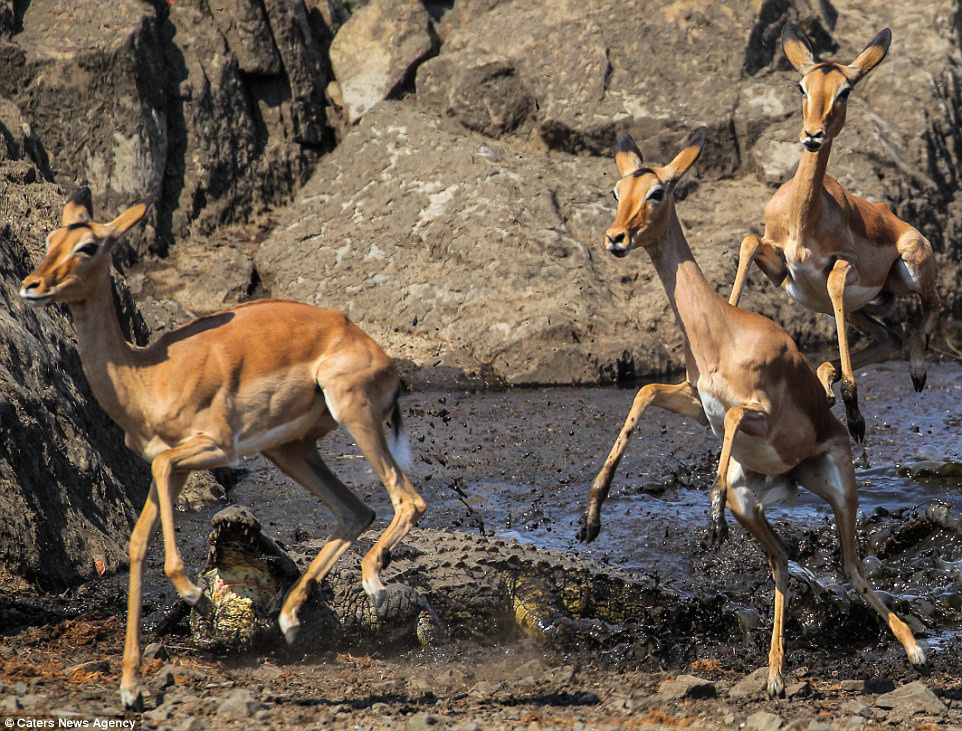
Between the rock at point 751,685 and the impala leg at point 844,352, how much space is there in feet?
7.54

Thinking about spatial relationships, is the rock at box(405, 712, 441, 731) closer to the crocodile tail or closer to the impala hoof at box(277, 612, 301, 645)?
the impala hoof at box(277, 612, 301, 645)

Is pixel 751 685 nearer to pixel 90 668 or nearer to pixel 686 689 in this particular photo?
pixel 686 689

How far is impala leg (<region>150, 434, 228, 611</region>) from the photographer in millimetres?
6449

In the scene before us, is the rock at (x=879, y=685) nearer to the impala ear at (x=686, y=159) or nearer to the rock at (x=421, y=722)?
the rock at (x=421, y=722)

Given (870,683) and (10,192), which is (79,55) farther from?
(870,683)

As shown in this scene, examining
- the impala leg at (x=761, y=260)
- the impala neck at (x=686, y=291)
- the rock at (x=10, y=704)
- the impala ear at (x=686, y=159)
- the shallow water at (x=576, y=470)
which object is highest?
the impala ear at (x=686, y=159)

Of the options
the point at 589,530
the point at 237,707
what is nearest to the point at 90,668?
the point at 237,707

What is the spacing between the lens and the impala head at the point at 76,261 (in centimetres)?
643

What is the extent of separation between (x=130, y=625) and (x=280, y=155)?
10.8 m

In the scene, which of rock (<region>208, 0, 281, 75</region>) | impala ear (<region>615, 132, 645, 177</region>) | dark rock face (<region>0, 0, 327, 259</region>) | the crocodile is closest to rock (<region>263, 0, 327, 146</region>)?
dark rock face (<region>0, 0, 327, 259</region>)

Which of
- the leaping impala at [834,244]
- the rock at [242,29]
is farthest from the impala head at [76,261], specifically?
the rock at [242,29]

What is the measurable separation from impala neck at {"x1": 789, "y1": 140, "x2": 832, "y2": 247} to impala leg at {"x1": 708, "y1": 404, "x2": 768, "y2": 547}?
254 cm

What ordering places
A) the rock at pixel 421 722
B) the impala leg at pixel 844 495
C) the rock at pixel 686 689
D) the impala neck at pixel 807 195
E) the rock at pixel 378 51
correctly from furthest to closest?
1. the rock at pixel 378 51
2. the impala neck at pixel 807 195
3. the impala leg at pixel 844 495
4. the rock at pixel 686 689
5. the rock at pixel 421 722

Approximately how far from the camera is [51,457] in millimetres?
8508
